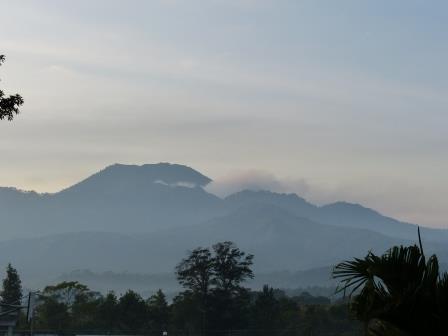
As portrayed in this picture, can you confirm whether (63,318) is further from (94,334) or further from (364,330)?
(364,330)

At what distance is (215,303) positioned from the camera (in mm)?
137250

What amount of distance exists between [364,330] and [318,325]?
138m

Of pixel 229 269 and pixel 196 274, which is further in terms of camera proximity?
pixel 229 269

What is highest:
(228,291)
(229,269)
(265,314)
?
(229,269)

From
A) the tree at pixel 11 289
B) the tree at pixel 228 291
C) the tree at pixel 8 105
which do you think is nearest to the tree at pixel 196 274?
the tree at pixel 228 291

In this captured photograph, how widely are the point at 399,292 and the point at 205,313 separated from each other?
12870 cm

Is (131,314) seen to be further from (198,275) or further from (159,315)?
(198,275)

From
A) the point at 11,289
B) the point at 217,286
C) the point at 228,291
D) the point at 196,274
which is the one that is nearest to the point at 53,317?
the point at 11,289

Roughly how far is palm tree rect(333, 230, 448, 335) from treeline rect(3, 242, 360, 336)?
121m

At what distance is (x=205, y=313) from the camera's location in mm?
136875

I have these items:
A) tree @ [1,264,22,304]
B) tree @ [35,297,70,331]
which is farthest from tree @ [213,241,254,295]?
tree @ [1,264,22,304]

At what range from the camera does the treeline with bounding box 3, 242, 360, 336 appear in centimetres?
13650

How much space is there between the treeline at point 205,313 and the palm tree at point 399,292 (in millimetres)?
120992

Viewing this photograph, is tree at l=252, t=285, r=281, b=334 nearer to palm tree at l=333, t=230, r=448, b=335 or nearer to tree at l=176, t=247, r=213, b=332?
tree at l=176, t=247, r=213, b=332
